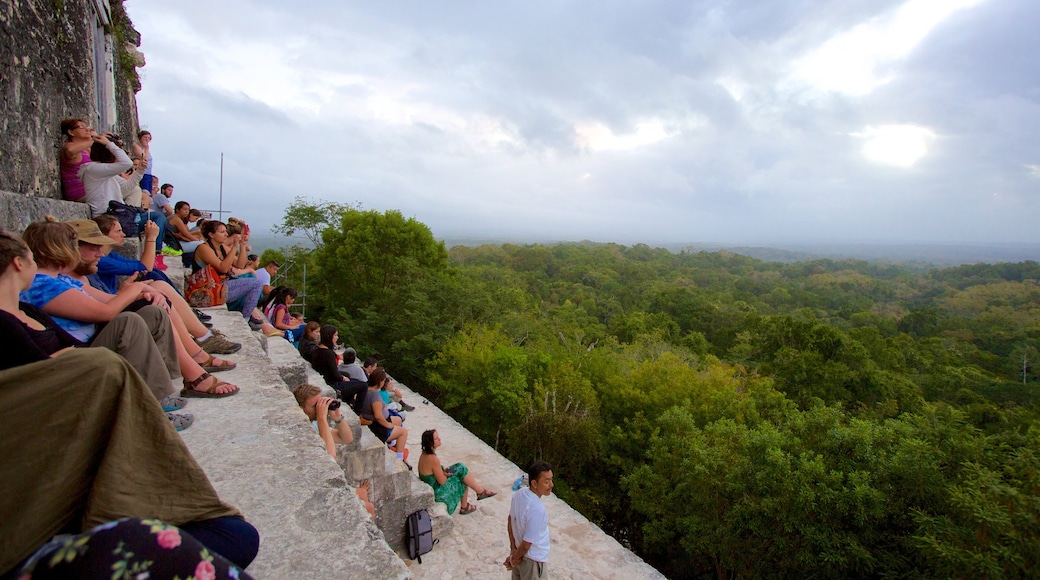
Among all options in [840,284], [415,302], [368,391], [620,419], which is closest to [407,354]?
[415,302]

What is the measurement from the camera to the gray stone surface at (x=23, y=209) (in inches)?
128

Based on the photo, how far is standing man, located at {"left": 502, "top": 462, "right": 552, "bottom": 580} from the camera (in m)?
3.51

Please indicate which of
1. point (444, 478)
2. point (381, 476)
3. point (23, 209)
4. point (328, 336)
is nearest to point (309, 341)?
point (328, 336)

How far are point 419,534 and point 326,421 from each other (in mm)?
1737

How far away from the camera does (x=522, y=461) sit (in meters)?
11.0

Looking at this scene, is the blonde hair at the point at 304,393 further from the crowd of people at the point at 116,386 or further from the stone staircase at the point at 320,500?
the stone staircase at the point at 320,500

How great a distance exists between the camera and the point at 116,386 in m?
1.16

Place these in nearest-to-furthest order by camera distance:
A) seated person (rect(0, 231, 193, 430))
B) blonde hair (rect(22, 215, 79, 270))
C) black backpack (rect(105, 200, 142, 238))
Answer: seated person (rect(0, 231, 193, 430))
blonde hair (rect(22, 215, 79, 270))
black backpack (rect(105, 200, 142, 238))

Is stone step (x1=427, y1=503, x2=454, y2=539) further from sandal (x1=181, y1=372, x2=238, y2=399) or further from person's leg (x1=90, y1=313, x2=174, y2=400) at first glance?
person's leg (x1=90, y1=313, x2=174, y2=400)

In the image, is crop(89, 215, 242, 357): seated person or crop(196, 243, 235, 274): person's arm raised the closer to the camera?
crop(89, 215, 242, 357): seated person

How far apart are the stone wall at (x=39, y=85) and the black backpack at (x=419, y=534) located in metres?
4.26

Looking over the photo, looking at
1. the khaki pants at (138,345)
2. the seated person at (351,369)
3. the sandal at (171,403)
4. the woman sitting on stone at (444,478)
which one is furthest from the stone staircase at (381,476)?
the khaki pants at (138,345)

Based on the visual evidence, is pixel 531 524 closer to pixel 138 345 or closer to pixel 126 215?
pixel 138 345

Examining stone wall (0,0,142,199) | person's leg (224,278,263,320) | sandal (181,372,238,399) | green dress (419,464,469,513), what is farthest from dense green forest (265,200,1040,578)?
stone wall (0,0,142,199)
